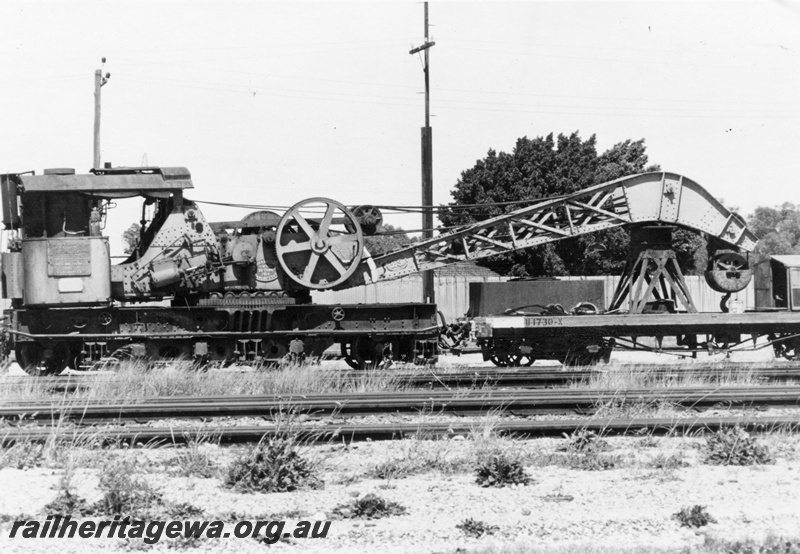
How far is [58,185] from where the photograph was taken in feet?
44.1

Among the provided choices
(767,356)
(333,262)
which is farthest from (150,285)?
(767,356)

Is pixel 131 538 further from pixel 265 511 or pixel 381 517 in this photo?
pixel 381 517

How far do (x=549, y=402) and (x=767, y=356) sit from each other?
13910mm

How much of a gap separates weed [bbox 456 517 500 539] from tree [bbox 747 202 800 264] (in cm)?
5884

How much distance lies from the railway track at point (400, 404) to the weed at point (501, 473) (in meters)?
2.31

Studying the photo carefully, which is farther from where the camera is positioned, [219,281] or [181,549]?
[219,281]

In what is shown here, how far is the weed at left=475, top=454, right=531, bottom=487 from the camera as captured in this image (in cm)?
629

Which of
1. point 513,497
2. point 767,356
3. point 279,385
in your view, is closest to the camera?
point 513,497

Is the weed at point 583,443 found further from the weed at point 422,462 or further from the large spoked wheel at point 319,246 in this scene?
the large spoked wheel at point 319,246

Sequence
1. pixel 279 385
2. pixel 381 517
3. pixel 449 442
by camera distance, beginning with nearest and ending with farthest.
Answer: pixel 381 517 < pixel 449 442 < pixel 279 385

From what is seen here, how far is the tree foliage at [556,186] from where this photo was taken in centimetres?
3825

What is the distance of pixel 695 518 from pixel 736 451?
201 cm

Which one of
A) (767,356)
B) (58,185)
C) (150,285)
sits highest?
(58,185)

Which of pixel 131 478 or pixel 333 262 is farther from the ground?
pixel 333 262
